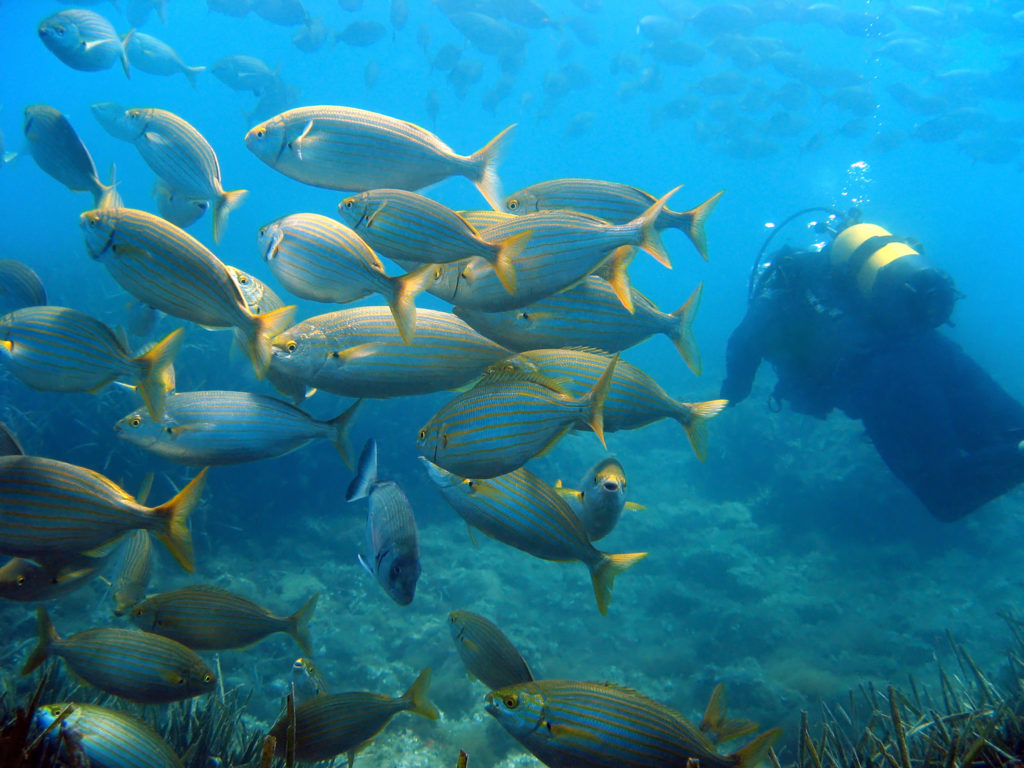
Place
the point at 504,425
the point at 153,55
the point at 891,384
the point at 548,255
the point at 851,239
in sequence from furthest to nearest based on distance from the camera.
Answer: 1. the point at 153,55
2. the point at 851,239
3. the point at 891,384
4. the point at 548,255
5. the point at 504,425

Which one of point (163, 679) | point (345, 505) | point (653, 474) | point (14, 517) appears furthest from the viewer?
Result: point (653, 474)

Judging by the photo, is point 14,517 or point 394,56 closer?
point 14,517

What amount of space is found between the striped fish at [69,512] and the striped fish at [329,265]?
917 millimetres

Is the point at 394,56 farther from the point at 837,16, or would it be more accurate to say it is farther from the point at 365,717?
the point at 365,717

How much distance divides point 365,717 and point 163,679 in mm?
995

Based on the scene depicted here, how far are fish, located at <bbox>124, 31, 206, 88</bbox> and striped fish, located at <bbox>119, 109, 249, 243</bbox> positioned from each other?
396 inches

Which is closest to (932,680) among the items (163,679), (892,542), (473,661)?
(892,542)

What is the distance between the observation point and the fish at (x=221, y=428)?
84.7 inches

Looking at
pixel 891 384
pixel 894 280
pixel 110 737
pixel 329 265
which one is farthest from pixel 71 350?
pixel 891 384

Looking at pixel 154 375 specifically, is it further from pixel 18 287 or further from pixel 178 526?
pixel 18 287

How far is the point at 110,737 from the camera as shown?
1834 mm

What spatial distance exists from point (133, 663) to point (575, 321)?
2.73 meters

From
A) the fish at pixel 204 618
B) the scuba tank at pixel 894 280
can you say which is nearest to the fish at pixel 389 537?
the fish at pixel 204 618

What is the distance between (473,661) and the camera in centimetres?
245
